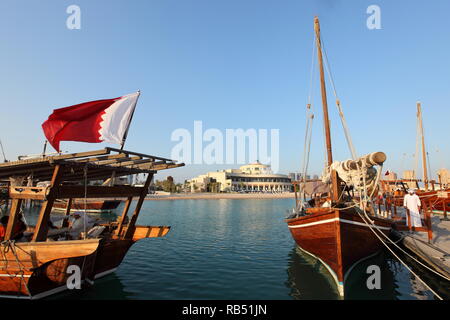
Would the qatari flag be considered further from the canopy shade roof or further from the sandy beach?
the sandy beach

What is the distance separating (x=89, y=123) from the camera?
8.15 meters

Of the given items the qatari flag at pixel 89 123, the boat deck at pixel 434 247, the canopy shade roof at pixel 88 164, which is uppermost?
the qatari flag at pixel 89 123

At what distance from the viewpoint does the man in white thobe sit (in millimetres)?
14517

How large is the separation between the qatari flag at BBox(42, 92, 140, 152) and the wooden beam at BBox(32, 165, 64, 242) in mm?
789

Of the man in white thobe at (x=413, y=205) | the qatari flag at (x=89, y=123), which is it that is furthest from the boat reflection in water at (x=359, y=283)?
the qatari flag at (x=89, y=123)

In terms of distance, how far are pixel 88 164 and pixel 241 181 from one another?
14897 centimetres

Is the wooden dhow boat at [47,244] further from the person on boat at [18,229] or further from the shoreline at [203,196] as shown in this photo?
the shoreline at [203,196]

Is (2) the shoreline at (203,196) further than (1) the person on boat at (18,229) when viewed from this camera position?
Yes

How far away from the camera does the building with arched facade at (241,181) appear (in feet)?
478

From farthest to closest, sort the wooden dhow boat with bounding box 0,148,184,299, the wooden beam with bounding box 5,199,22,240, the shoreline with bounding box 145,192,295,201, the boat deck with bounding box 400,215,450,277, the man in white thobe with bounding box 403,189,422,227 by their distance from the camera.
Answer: the shoreline with bounding box 145,192,295,201 → the man in white thobe with bounding box 403,189,422,227 → the boat deck with bounding box 400,215,450,277 → the wooden beam with bounding box 5,199,22,240 → the wooden dhow boat with bounding box 0,148,184,299

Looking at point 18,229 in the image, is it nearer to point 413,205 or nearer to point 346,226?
point 346,226

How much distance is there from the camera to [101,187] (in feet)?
31.9

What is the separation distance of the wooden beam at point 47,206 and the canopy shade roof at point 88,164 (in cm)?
31

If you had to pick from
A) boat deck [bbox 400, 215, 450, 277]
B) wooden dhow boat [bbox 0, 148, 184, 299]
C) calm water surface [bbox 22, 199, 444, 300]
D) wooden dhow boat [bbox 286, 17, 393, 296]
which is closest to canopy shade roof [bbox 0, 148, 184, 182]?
wooden dhow boat [bbox 0, 148, 184, 299]
